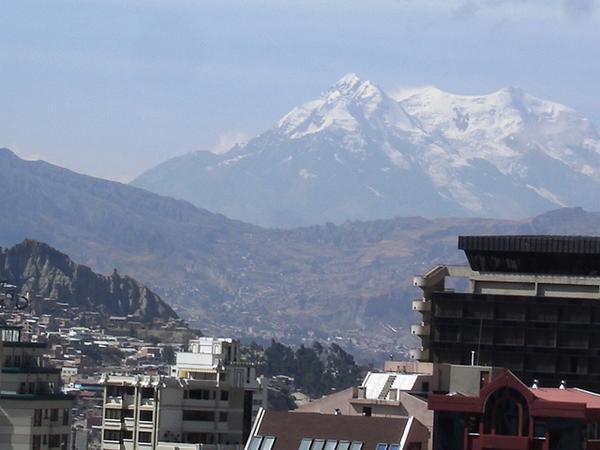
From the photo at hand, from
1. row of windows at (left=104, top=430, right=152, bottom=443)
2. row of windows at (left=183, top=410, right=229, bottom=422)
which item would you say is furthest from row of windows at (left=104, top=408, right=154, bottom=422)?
row of windows at (left=183, top=410, right=229, bottom=422)

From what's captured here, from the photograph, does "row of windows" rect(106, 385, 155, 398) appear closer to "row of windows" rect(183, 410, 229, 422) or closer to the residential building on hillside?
"row of windows" rect(183, 410, 229, 422)

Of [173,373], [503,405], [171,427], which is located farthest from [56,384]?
[503,405]

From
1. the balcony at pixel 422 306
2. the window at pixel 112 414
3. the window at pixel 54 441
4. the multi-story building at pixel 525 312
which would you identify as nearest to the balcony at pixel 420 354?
the multi-story building at pixel 525 312

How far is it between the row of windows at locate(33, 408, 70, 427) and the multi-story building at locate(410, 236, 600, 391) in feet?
92.4

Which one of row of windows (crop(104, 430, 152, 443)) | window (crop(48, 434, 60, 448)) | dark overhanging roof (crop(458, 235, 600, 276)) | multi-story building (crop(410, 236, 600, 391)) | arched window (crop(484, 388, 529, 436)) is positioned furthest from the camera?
dark overhanging roof (crop(458, 235, 600, 276))

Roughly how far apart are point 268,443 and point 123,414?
4106 centimetres

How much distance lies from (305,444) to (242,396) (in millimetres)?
39686

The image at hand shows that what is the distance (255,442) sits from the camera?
82188 millimetres

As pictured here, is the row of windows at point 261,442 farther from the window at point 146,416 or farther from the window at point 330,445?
the window at point 146,416

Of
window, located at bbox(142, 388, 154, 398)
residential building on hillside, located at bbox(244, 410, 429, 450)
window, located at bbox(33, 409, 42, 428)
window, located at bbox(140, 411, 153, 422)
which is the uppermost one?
window, located at bbox(142, 388, 154, 398)

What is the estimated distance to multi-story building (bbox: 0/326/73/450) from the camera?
109 m

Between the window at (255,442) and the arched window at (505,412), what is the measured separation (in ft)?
28.2

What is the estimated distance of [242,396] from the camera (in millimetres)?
120125

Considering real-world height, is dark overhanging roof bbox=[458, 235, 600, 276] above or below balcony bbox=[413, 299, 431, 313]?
above
